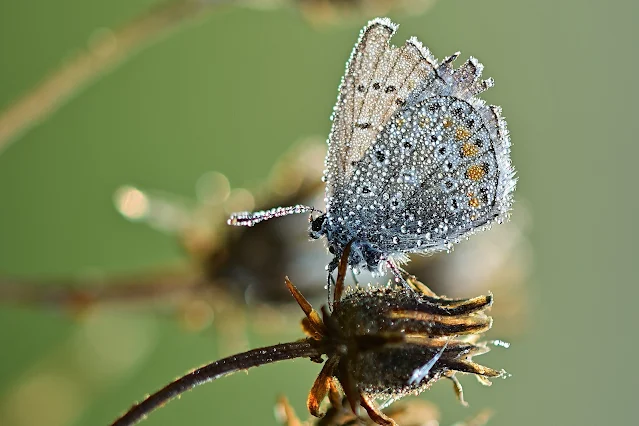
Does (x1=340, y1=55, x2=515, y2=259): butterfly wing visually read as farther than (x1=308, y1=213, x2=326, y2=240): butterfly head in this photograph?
No

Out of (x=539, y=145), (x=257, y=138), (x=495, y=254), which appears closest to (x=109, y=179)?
(x=257, y=138)

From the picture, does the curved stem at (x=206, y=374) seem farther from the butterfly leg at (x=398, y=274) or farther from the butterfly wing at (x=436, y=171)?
the butterfly wing at (x=436, y=171)

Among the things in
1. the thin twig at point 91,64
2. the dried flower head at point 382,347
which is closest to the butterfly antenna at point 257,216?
the dried flower head at point 382,347

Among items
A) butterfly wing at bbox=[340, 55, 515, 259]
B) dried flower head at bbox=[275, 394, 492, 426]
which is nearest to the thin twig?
butterfly wing at bbox=[340, 55, 515, 259]

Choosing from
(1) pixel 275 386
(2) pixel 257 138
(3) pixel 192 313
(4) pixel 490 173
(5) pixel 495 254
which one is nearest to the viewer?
(4) pixel 490 173

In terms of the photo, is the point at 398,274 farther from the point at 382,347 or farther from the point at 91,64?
the point at 91,64

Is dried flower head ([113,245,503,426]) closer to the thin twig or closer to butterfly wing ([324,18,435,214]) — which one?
butterfly wing ([324,18,435,214])

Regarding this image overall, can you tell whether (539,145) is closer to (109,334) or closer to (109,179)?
(109,179)
